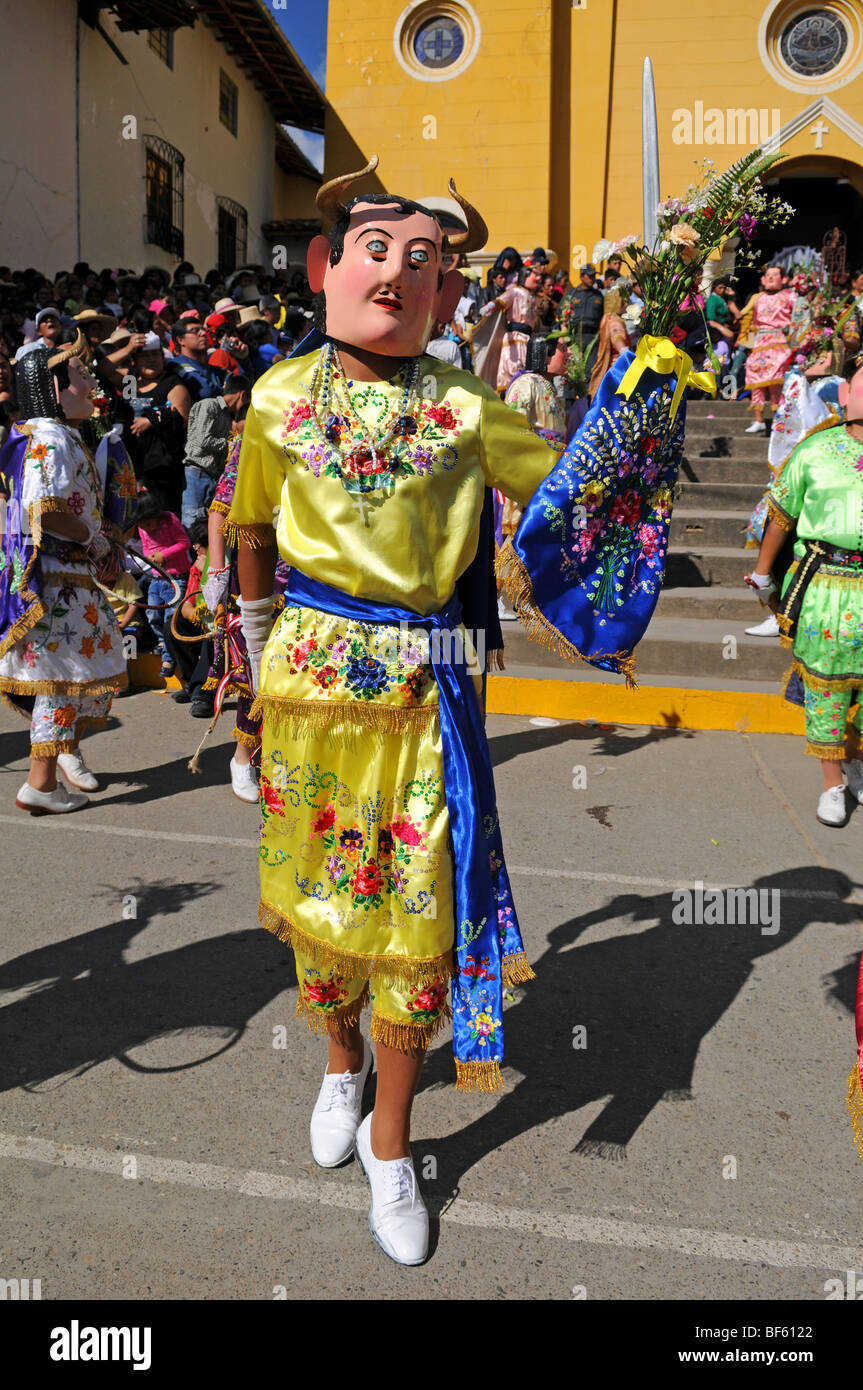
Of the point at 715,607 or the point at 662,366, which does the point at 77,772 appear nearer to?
the point at 662,366

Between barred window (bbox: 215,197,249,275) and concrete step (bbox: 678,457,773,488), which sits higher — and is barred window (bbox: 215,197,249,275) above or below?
above

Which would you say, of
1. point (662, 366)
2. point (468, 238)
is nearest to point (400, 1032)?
point (662, 366)

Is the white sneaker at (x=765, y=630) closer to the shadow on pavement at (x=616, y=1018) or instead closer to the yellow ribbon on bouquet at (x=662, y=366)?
the shadow on pavement at (x=616, y=1018)

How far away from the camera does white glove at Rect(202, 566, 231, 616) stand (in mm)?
4836

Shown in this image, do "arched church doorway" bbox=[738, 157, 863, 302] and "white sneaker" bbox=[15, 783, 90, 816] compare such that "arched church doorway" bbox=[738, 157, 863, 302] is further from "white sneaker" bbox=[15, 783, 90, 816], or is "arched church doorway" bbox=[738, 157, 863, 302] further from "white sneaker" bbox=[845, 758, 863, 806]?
"white sneaker" bbox=[15, 783, 90, 816]

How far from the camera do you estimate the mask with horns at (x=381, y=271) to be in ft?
7.12

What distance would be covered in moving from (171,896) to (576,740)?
9.51 ft

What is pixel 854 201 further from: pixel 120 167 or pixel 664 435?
pixel 664 435

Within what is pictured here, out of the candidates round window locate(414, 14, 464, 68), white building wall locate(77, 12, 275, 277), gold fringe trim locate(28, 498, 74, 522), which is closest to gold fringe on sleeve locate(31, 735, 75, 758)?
gold fringe trim locate(28, 498, 74, 522)

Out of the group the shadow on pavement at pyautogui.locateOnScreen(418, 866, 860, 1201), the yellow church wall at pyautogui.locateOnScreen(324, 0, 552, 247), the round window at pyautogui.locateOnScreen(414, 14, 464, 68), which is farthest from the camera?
the round window at pyautogui.locateOnScreen(414, 14, 464, 68)

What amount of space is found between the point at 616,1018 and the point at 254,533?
5.96ft

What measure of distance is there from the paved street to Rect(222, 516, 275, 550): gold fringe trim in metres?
1.43

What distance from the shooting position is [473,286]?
1333cm

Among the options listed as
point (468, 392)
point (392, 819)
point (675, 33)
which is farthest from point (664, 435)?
point (675, 33)
